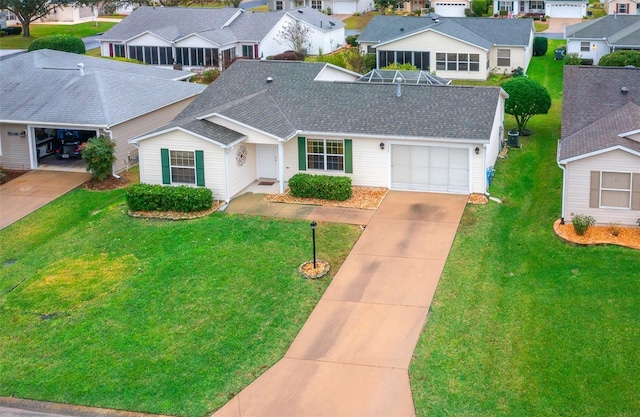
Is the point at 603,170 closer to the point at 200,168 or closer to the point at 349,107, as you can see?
the point at 349,107

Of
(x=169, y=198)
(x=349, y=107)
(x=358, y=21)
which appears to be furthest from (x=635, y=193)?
(x=358, y=21)

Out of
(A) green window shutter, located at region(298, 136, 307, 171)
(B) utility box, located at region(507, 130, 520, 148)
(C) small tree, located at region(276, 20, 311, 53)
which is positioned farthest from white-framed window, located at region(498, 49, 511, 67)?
(A) green window shutter, located at region(298, 136, 307, 171)

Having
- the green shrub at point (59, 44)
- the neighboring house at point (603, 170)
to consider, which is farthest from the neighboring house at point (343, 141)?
the green shrub at point (59, 44)

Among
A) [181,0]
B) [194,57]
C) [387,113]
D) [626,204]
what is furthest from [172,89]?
[181,0]

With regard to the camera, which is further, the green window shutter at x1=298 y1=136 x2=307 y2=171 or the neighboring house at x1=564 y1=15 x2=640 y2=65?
the neighboring house at x1=564 y1=15 x2=640 y2=65

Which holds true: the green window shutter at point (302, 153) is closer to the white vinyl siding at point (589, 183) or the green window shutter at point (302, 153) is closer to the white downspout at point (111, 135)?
the white downspout at point (111, 135)

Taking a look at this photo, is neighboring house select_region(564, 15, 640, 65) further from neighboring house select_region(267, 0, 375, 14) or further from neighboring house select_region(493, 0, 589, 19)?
neighboring house select_region(267, 0, 375, 14)

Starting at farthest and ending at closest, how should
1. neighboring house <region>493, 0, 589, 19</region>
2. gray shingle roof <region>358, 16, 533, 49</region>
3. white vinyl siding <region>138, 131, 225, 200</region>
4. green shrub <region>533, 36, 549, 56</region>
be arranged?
neighboring house <region>493, 0, 589, 19</region> → green shrub <region>533, 36, 549, 56</region> → gray shingle roof <region>358, 16, 533, 49</region> → white vinyl siding <region>138, 131, 225, 200</region>
